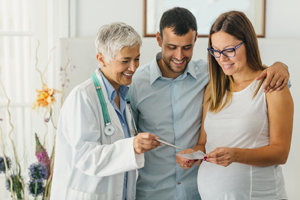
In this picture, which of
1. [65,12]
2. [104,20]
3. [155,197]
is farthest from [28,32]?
[155,197]

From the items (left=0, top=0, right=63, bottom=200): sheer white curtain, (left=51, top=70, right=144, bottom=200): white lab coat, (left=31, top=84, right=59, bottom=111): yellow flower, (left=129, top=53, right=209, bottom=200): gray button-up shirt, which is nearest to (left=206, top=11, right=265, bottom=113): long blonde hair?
(left=129, top=53, right=209, bottom=200): gray button-up shirt

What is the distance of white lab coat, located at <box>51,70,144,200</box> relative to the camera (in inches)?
56.7

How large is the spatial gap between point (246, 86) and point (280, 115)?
237 millimetres

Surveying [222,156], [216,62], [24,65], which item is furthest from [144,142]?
[24,65]

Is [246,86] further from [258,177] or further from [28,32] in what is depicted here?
[28,32]

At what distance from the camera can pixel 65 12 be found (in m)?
2.79

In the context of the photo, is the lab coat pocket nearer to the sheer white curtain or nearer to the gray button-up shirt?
the gray button-up shirt

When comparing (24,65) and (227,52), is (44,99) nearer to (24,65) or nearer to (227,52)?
(24,65)

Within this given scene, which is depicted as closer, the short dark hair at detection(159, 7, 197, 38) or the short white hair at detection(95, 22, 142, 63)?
the short white hair at detection(95, 22, 142, 63)

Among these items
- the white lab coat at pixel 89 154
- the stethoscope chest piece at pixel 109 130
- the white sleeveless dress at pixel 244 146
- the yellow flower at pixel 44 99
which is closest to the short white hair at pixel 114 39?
the white lab coat at pixel 89 154

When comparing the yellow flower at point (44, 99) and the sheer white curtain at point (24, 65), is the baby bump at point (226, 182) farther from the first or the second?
the sheer white curtain at point (24, 65)

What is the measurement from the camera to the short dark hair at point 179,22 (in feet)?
5.94

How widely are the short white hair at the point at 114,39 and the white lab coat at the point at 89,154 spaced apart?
14 cm

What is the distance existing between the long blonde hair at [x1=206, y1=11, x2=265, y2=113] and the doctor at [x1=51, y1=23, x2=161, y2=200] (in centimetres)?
42
